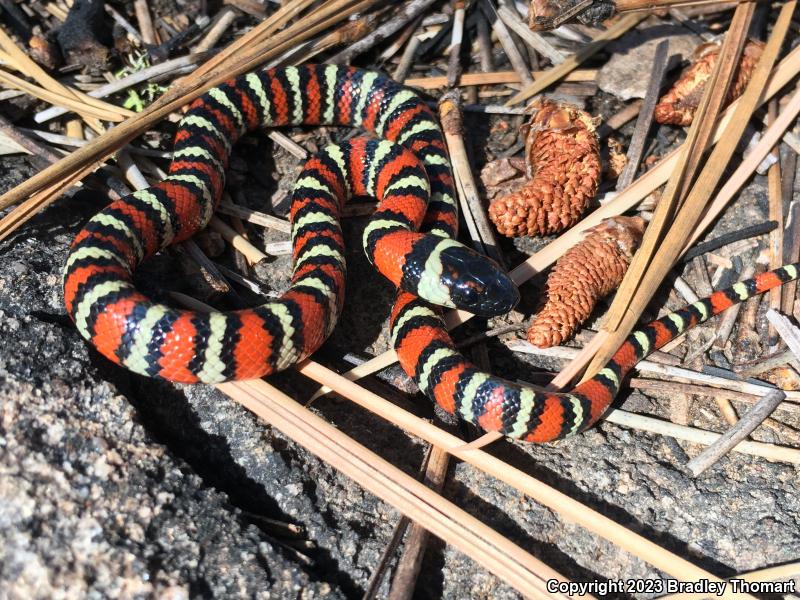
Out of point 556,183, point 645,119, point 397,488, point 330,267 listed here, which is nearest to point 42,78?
point 330,267

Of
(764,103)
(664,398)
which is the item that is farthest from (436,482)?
(764,103)

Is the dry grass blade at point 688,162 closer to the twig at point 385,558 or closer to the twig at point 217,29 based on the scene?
the twig at point 385,558

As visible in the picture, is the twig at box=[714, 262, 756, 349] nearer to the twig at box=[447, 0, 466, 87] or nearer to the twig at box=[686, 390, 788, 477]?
the twig at box=[686, 390, 788, 477]

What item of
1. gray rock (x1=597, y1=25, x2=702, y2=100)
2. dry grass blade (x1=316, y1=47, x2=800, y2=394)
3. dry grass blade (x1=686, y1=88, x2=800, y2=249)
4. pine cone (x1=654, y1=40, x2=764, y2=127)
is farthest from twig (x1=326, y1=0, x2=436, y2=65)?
dry grass blade (x1=686, y1=88, x2=800, y2=249)

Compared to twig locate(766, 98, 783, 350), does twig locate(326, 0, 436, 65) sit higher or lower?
higher

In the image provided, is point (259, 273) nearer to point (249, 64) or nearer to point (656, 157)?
point (249, 64)

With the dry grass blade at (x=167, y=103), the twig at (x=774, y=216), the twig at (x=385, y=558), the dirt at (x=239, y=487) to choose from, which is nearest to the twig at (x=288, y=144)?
the dry grass blade at (x=167, y=103)
